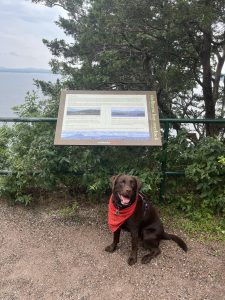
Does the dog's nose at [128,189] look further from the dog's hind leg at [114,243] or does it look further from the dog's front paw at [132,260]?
the dog's front paw at [132,260]

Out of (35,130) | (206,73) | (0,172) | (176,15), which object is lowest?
(0,172)

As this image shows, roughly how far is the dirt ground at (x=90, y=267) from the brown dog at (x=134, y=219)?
0.11m

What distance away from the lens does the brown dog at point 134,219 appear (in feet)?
12.6

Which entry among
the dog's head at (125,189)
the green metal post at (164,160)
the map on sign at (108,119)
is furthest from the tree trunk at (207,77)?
the dog's head at (125,189)

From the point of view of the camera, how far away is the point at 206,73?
19.8 feet

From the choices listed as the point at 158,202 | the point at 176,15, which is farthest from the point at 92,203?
the point at 176,15

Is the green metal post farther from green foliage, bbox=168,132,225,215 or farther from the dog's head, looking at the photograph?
the dog's head

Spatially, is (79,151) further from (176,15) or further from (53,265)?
(176,15)

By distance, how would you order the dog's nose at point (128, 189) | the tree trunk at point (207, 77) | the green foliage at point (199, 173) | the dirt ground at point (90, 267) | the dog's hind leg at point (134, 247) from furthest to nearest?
the tree trunk at point (207, 77)
the green foliage at point (199, 173)
the dog's hind leg at point (134, 247)
the dog's nose at point (128, 189)
the dirt ground at point (90, 267)

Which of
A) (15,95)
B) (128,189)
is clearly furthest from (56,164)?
(15,95)

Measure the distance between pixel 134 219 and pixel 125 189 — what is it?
0.40 metres

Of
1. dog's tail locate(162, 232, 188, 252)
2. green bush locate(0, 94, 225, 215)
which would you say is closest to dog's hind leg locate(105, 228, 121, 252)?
dog's tail locate(162, 232, 188, 252)

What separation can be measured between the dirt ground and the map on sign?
45.5 inches

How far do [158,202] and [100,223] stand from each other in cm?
95
